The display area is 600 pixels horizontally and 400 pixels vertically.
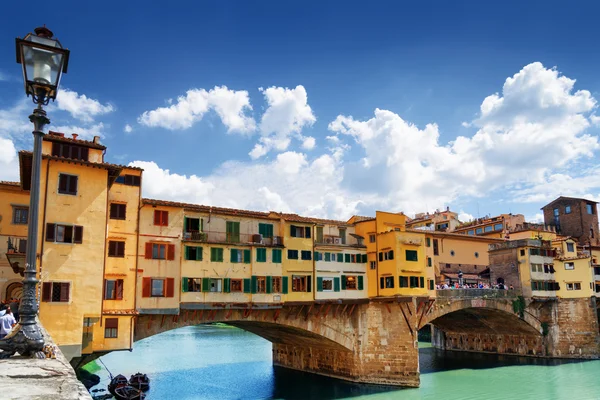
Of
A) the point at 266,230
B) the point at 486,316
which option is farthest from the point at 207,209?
the point at 486,316

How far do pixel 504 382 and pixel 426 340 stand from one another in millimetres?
33467

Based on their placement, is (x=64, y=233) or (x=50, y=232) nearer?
(x=50, y=232)

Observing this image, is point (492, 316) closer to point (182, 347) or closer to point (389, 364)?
point (389, 364)

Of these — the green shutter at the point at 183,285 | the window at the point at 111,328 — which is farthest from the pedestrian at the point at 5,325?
the green shutter at the point at 183,285

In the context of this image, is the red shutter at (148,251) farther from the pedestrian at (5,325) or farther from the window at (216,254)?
the pedestrian at (5,325)

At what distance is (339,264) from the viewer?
1711 inches

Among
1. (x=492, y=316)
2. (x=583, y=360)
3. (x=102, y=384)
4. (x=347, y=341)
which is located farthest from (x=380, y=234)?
(x=583, y=360)

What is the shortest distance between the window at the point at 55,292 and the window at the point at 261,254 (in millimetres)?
14605

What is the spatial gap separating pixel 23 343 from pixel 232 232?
2985 centimetres

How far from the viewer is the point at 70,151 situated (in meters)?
28.0

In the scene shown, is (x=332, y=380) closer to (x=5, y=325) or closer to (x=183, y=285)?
(x=183, y=285)

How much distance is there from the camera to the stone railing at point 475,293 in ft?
161

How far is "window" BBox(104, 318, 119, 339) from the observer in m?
29.4

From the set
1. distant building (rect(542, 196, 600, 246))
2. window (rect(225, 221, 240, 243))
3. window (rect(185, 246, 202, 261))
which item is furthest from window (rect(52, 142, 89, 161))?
distant building (rect(542, 196, 600, 246))
